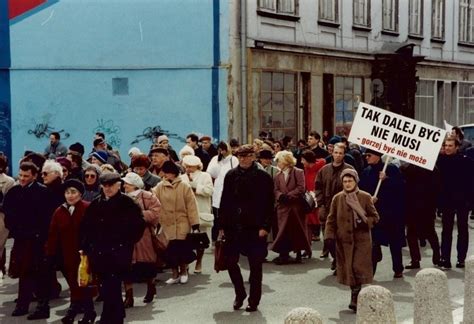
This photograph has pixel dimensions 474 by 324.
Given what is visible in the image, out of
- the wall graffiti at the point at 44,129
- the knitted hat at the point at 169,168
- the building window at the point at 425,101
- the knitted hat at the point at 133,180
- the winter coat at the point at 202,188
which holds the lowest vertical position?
the winter coat at the point at 202,188

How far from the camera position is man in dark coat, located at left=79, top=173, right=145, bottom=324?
821cm

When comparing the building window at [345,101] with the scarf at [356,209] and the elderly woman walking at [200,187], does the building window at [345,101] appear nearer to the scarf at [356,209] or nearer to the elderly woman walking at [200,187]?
the elderly woman walking at [200,187]

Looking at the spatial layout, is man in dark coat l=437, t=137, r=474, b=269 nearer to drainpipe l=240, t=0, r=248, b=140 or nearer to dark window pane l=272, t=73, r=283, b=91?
drainpipe l=240, t=0, r=248, b=140

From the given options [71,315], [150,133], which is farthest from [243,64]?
[71,315]

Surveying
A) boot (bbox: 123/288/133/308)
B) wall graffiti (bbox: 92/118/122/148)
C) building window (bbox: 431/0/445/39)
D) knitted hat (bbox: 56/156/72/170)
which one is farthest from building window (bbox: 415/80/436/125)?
boot (bbox: 123/288/133/308)

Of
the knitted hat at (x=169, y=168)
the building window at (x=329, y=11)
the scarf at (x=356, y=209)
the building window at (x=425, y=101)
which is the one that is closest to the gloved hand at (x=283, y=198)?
the knitted hat at (x=169, y=168)

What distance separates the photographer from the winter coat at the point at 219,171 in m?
13.2

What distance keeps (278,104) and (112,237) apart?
15.4 m

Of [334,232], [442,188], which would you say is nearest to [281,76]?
[442,188]

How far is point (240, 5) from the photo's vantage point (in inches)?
843

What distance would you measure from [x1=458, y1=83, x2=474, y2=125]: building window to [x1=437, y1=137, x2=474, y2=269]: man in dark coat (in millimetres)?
23245

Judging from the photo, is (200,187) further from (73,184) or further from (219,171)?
(73,184)

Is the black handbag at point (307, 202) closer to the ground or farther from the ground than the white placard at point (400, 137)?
closer to the ground

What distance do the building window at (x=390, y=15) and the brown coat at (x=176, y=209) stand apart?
→ 18.7 m
